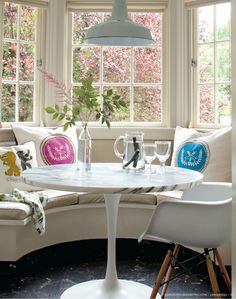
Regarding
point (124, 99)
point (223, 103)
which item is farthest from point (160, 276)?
point (124, 99)

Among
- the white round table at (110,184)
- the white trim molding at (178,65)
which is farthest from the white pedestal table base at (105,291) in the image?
the white trim molding at (178,65)

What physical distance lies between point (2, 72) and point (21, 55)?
0.27 meters

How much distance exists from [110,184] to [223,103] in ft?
7.33

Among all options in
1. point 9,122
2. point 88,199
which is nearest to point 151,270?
point 88,199

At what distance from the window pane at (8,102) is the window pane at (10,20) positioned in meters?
0.50

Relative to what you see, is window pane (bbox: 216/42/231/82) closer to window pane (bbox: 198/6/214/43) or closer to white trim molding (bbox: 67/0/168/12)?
window pane (bbox: 198/6/214/43)

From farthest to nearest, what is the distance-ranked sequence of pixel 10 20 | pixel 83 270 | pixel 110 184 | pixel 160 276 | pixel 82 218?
pixel 10 20, pixel 82 218, pixel 83 270, pixel 160 276, pixel 110 184

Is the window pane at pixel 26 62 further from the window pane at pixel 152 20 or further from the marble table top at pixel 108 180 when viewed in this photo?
the marble table top at pixel 108 180

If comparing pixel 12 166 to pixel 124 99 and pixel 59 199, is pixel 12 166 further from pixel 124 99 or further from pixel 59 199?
pixel 124 99

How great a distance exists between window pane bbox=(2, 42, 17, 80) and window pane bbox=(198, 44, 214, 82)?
6.05 feet

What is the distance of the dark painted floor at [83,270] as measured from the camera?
2369mm

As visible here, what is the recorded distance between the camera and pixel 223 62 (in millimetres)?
3668

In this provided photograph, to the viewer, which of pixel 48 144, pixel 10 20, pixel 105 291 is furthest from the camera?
pixel 10 20

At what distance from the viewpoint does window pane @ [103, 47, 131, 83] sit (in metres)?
3.93
